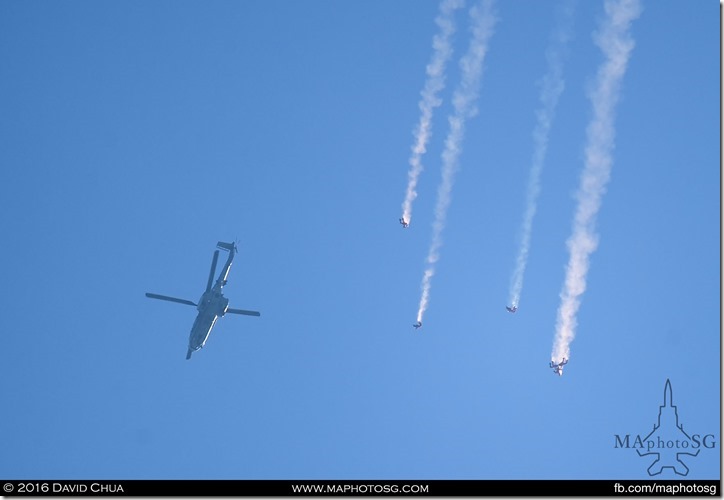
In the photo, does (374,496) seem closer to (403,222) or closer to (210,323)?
(403,222)

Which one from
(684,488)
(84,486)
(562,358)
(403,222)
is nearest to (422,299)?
(403,222)

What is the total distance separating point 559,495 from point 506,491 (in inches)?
96.8

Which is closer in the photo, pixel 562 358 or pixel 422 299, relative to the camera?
pixel 562 358

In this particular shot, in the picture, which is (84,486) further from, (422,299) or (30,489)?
(422,299)

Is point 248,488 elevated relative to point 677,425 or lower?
lower

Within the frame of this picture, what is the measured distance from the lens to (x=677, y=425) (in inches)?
1700

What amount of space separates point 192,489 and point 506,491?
1495cm

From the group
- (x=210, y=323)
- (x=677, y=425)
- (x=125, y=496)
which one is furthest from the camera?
(x=210, y=323)

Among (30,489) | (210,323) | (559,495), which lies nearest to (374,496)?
(559,495)

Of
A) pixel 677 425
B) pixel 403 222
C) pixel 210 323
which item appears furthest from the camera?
pixel 210 323

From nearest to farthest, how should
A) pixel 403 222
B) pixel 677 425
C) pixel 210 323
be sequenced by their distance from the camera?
pixel 677 425 < pixel 403 222 < pixel 210 323

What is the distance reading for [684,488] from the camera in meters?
38.3

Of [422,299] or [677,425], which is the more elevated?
[422,299]

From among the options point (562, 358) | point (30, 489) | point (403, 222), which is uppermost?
point (403, 222)
